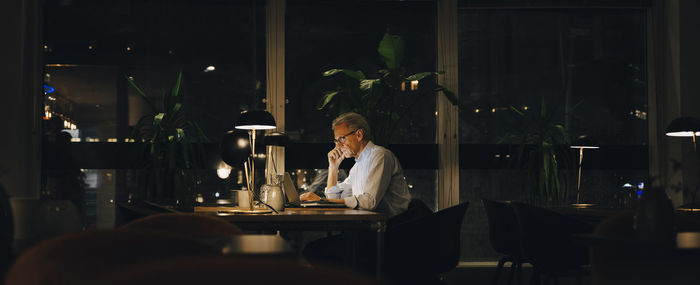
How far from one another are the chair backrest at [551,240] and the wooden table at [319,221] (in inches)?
52.2

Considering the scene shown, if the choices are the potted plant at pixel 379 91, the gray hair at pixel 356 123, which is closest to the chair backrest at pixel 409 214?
the gray hair at pixel 356 123

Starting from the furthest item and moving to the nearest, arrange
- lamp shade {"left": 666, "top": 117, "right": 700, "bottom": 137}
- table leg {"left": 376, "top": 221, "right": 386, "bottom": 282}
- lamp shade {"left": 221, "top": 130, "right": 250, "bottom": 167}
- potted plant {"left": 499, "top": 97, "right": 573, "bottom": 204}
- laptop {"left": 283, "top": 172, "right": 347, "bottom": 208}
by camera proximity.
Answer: potted plant {"left": 499, "top": 97, "right": 573, "bottom": 204}, lamp shade {"left": 666, "top": 117, "right": 700, "bottom": 137}, laptop {"left": 283, "top": 172, "right": 347, "bottom": 208}, lamp shade {"left": 221, "top": 130, "right": 250, "bottom": 167}, table leg {"left": 376, "top": 221, "right": 386, "bottom": 282}

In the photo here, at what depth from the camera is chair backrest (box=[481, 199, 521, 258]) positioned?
477 centimetres

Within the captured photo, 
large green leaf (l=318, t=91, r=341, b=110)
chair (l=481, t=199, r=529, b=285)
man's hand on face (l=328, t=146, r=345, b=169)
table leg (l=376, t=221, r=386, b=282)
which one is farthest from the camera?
large green leaf (l=318, t=91, r=341, b=110)

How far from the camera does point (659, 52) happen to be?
660 cm

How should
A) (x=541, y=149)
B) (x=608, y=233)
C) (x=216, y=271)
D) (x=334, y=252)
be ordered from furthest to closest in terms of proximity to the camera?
(x=541, y=149), (x=334, y=252), (x=608, y=233), (x=216, y=271)

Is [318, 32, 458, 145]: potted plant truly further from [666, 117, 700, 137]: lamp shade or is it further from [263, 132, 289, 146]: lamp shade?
[666, 117, 700, 137]: lamp shade

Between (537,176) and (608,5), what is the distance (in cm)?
203

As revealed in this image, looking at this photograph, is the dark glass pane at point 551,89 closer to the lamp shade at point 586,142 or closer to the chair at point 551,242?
the lamp shade at point 586,142

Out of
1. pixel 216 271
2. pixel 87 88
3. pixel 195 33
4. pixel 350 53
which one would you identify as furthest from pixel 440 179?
pixel 216 271

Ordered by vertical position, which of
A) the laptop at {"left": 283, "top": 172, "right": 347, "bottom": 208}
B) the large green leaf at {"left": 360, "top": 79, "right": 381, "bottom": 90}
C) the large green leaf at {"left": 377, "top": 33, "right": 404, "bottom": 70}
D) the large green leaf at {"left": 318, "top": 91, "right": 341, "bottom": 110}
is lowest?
the laptop at {"left": 283, "top": 172, "right": 347, "bottom": 208}

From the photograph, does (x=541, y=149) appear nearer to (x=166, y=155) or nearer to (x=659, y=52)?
(x=659, y=52)

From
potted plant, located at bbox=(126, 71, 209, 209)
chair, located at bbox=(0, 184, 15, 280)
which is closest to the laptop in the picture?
potted plant, located at bbox=(126, 71, 209, 209)

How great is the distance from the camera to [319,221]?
360 centimetres
